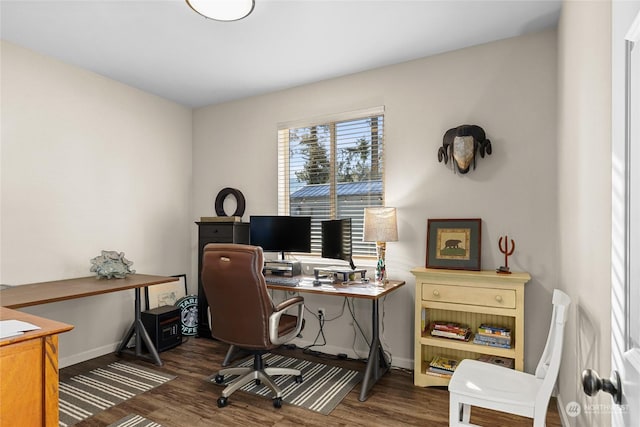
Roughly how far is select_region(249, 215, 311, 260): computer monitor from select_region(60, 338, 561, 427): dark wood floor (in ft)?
4.13

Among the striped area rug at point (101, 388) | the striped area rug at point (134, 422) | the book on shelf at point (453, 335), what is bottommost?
the striped area rug at point (101, 388)

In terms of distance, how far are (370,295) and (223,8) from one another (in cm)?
208

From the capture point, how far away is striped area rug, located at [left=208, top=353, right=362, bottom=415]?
2582 mm

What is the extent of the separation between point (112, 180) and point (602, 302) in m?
3.87

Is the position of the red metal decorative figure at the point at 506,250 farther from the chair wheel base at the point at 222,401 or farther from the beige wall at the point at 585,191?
the chair wheel base at the point at 222,401

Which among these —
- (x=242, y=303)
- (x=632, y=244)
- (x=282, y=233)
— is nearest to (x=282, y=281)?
(x=282, y=233)

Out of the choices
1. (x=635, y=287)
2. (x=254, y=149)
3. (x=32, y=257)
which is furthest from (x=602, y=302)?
(x=32, y=257)

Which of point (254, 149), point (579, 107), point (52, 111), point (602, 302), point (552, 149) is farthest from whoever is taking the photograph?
point (254, 149)

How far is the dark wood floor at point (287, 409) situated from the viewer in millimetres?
2338

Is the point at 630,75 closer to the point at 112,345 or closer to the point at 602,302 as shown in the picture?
the point at 602,302

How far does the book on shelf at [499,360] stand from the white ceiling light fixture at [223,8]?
2971mm

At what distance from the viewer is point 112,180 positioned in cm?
363

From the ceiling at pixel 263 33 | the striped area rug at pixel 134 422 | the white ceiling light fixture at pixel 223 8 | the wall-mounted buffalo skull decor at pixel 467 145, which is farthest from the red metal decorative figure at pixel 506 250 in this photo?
the striped area rug at pixel 134 422

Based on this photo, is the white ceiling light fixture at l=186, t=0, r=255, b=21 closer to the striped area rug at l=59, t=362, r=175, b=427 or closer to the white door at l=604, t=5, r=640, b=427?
the white door at l=604, t=5, r=640, b=427
